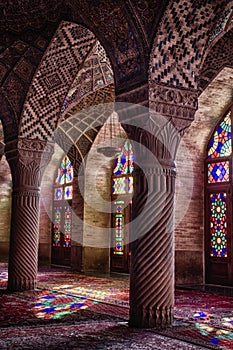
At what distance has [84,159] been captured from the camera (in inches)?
602

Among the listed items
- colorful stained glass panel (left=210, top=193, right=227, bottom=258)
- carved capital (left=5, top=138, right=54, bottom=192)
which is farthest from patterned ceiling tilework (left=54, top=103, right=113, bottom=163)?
carved capital (left=5, top=138, right=54, bottom=192)

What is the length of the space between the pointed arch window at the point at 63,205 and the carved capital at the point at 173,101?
11212mm

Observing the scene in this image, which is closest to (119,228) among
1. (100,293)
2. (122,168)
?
(122,168)

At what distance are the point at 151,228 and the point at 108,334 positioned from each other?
1.33 meters

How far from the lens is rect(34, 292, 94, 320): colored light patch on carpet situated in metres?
6.65

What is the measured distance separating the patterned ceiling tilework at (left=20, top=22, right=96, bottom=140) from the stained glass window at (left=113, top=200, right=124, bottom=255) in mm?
5793

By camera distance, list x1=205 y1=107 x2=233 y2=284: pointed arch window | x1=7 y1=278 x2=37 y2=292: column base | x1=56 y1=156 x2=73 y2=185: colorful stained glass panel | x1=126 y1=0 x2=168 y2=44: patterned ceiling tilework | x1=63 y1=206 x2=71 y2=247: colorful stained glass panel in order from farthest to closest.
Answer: x1=56 y1=156 x2=73 y2=185: colorful stained glass panel → x1=63 y1=206 x2=71 y2=247: colorful stained glass panel → x1=205 y1=107 x2=233 y2=284: pointed arch window → x1=7 y1=278 x2=37 y2=292: column base → x1=126 y1=0 x2=168 y2=44: patterned ceiling tilework

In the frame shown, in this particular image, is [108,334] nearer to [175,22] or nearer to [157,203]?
[157,203]

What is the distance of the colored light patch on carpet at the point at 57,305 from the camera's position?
665 cm

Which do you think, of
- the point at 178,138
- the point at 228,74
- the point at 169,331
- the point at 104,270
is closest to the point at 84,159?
the point at 104,270

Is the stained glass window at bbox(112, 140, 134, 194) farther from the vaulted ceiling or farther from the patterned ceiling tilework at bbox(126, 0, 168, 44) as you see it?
the patterned ceiling tilework at bbox(126, 0, 168, 44)

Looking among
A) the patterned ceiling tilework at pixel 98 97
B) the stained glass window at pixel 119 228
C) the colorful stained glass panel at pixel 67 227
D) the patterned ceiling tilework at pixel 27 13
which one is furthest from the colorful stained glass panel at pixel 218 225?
the colorful stained glass panel at pixel 67 227

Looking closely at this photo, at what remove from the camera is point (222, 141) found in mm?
11914

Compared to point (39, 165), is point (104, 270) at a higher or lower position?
lower
